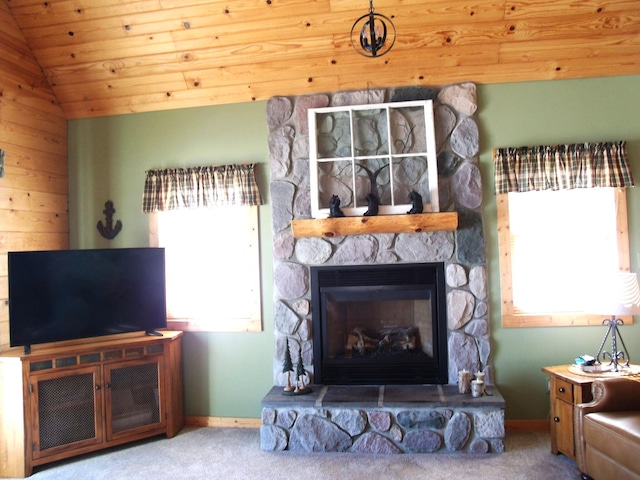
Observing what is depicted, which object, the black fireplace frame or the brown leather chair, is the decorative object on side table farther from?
the black fireplace frame

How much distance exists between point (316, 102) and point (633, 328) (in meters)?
2.97

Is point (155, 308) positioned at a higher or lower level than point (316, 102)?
lower

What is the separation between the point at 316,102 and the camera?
4039mm

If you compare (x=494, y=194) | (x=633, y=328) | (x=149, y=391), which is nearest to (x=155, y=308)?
(x=149, y=391)

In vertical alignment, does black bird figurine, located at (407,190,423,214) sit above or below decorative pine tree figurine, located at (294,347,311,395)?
above

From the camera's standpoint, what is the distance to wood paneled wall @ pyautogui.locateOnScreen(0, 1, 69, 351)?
12.3 ft

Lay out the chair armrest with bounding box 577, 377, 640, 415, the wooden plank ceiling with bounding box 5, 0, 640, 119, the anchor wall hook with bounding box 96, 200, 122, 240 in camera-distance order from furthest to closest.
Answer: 1. the anchor wall hook with bounding box 96, 200, 122, 240
2. the wooden plank ceiling with bounding box 5, 0, 640, 119
3. the chair armrest with bounding box 577, 377, 640, 415

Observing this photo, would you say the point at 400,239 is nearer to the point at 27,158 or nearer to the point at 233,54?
the point at 233,54

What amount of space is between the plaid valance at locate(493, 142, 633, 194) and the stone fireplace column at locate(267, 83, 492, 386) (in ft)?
0.75

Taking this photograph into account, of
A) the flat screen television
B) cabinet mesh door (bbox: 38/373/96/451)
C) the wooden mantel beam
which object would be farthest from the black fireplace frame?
cabinet mesh door (bbox: 38/373/96/451)

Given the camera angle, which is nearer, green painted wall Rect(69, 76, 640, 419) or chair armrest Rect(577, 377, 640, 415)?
chair armrest Rect(577, 377, 640, 415)

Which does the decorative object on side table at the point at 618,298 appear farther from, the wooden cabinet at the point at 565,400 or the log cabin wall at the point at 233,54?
the log cabin wall at the point at 233,54

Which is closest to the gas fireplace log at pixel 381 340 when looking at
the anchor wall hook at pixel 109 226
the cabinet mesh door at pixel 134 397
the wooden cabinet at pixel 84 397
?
the wooden cabinet at pixel 84 397

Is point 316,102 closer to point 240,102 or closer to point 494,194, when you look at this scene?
point 240,102
